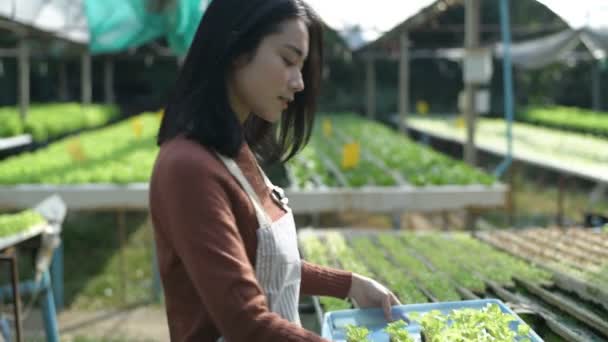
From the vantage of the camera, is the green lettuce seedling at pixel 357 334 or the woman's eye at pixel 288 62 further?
the green lettuce seedling at pixel 357 334

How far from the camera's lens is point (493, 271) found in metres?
2.68

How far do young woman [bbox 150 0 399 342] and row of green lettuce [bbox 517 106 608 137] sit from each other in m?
8.67

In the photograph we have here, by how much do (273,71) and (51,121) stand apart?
9.16m

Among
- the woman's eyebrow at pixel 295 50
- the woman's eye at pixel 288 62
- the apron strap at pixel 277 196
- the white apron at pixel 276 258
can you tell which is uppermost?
the woman's eyebrow at pixel 295 50

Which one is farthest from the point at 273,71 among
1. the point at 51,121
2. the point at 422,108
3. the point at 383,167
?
the point at 422,108

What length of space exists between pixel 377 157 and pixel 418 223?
4.67 feet

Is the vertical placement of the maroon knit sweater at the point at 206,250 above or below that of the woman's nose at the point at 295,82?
below

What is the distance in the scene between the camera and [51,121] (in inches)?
382

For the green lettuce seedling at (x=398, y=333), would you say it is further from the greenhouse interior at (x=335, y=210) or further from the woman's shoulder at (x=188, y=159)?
the woman's shoulder at (x=188, y=159)

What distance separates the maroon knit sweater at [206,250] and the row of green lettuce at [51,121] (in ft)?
25.6

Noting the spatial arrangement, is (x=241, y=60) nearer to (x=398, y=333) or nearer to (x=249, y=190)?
(x=249, y=190)

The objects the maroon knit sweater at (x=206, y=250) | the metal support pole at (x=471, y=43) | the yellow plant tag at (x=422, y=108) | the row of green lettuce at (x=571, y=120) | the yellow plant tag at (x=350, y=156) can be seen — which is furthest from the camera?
the yellow plant tag at (x=422, y=108)

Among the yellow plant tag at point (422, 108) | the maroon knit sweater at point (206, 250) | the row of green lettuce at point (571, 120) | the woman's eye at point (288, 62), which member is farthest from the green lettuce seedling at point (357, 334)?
the yellow plant tag at point (422, 108)

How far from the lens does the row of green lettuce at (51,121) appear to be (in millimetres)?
8617
